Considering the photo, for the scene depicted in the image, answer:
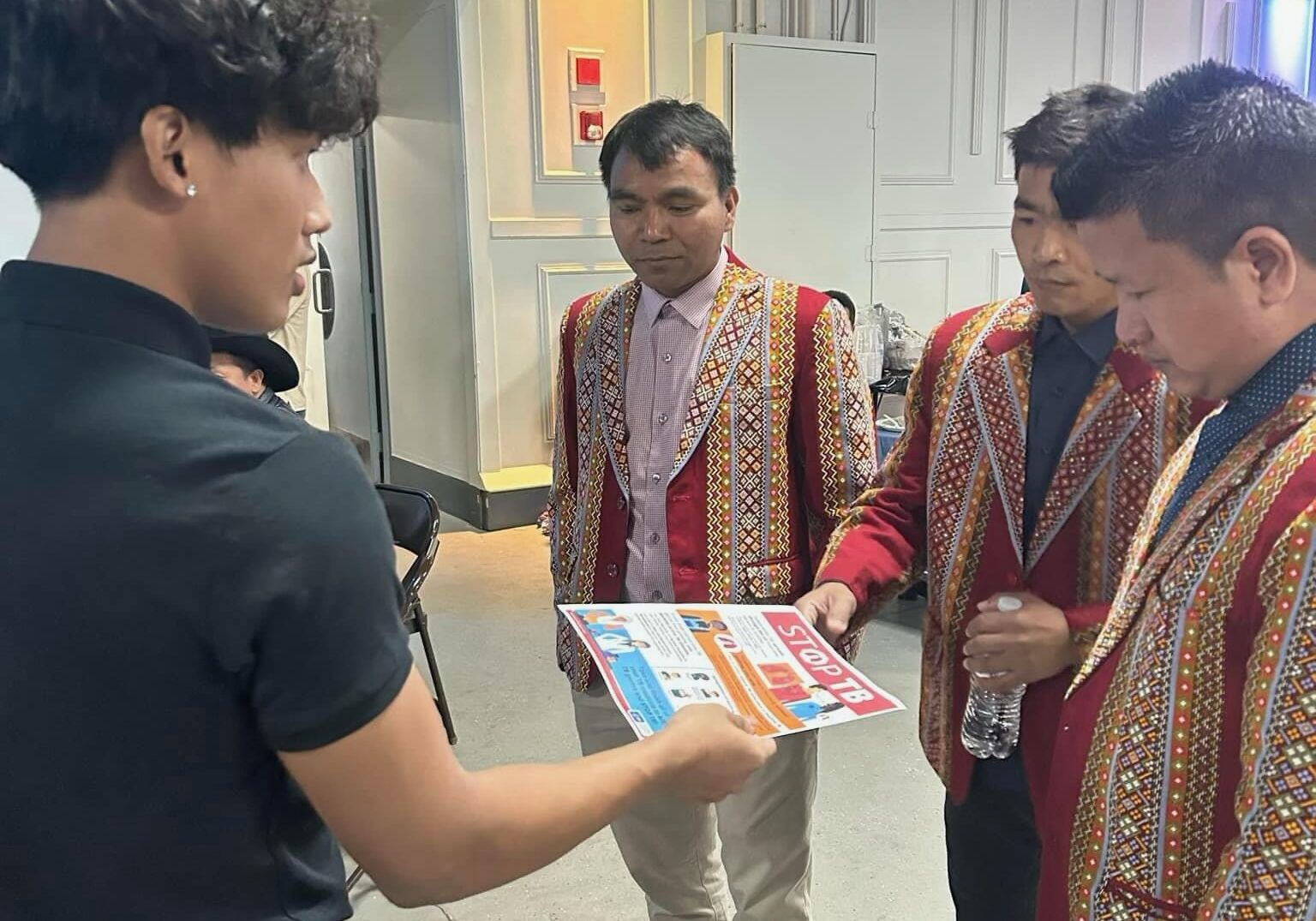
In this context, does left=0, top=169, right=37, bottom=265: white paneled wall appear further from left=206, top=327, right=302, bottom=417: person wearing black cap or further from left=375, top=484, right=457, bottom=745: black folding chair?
left=206, top=327, right=302, bottom=417: person wearing black cap

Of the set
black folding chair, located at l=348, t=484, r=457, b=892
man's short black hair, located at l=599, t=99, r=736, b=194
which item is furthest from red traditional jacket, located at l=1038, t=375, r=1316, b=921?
black folding chair, located at l=348, t=484, r=457, b=892

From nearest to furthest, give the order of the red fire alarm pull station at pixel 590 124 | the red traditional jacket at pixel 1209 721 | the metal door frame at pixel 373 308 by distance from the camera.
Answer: the red traditional jacket at pixel 1209 721 → the red fire alarm pull station at pixel 590 124 → the metal door frame at pixel 373 308

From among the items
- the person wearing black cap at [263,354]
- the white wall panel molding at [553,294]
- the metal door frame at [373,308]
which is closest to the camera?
the person wearing black cap at [263,354]

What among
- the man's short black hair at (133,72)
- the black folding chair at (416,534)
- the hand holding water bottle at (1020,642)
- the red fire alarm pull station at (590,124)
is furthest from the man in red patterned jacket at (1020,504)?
the red fire alarm pull station at (590,124)

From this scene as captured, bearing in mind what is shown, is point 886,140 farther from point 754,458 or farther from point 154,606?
point 154,606

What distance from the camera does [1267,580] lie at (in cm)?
Answer: 82

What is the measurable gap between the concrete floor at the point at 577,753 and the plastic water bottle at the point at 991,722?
3.72ft

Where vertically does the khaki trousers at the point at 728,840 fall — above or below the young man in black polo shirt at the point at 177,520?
below

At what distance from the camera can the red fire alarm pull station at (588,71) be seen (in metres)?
5.42

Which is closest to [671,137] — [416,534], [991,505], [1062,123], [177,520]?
[1062,123]

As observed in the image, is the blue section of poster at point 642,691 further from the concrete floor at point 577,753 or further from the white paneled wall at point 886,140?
the white paneled wall at point 886,140

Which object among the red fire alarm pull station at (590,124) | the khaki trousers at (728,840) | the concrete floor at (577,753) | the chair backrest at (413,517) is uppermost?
the red fire alarm pull station at (590,124)

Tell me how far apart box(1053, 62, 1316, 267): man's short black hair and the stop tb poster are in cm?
58

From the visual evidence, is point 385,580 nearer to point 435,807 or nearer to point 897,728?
point 435,807
